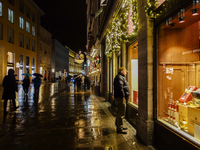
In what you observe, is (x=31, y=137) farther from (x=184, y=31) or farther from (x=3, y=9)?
(x=3, y=9)

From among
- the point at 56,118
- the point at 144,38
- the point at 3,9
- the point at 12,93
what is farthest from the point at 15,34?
the point at 144,38

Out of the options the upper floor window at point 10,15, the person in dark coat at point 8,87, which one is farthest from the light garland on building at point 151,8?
the upper floor window at point 10,15

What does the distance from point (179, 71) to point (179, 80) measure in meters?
0.23

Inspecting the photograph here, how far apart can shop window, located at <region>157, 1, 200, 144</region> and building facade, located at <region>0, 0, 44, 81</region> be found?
102 feet

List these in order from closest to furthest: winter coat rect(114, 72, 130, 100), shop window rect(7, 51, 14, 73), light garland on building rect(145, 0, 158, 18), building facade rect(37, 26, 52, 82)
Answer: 1. light garland on building rect(145, 0, 158, 18)
2. winter coat rect(114, 72, 130, 100)
3. shop window rect(7, 51, 14, 73)
4. building facade rect(37, 26, 52, 82)

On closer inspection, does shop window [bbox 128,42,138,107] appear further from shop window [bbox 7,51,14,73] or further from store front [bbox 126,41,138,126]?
shop window [bbox 7,51,14,73]

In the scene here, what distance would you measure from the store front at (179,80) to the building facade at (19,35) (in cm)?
3120

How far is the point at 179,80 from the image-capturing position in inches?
170

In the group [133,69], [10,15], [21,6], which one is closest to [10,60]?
[10,15]

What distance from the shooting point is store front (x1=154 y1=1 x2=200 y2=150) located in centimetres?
328

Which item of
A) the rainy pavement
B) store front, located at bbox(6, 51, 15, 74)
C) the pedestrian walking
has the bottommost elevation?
the rainy pavement

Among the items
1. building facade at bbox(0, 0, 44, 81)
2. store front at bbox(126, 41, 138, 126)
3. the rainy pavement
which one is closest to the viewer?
the rainy pavement

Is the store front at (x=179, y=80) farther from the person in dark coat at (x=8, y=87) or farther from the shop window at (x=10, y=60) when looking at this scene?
the shop window at (x=10, y=60)

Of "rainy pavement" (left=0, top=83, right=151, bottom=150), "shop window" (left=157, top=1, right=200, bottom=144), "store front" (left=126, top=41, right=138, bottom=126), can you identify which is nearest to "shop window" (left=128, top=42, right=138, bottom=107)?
"store front" (left=126, top=41, right=138, bottom=126)
